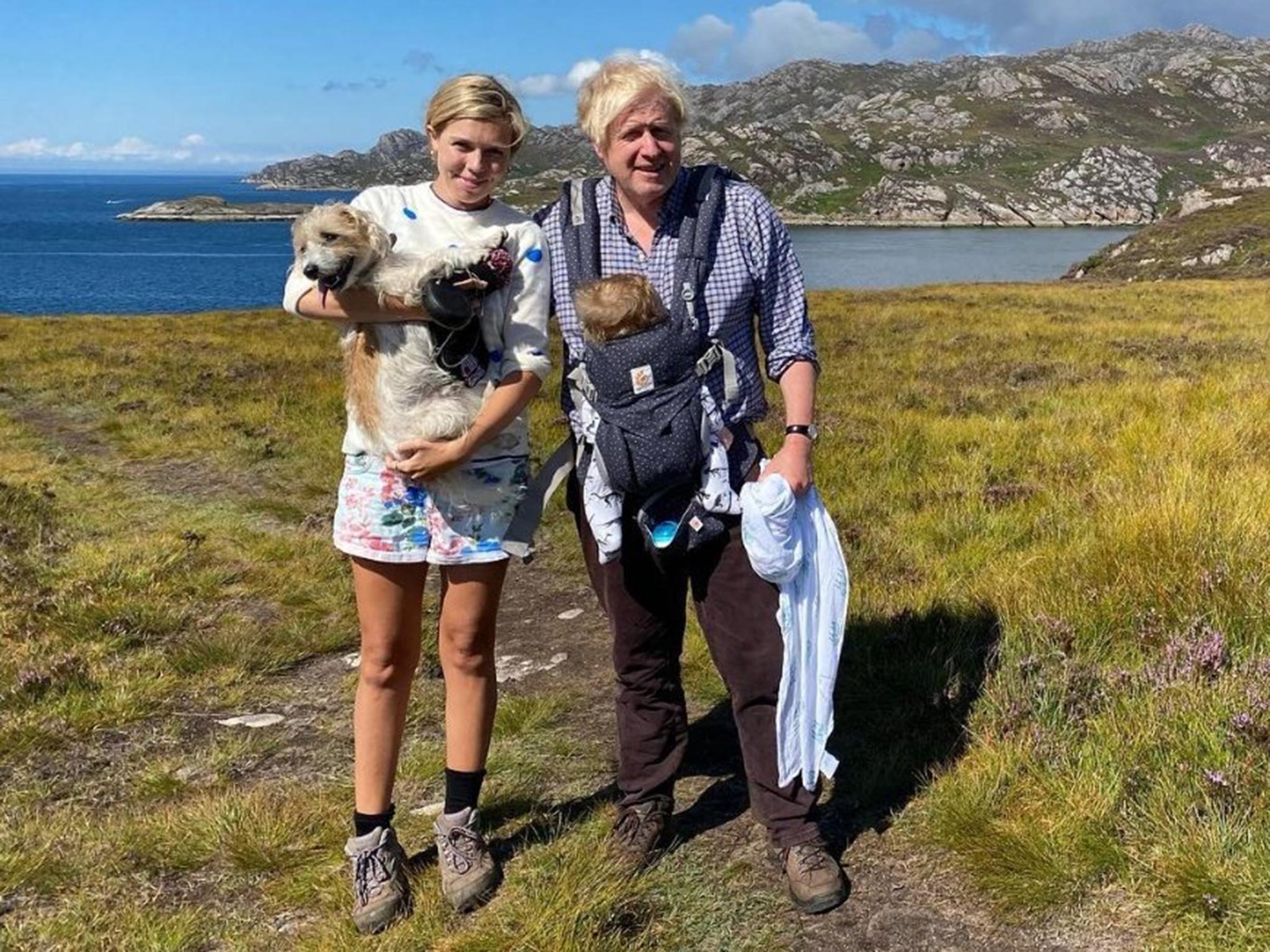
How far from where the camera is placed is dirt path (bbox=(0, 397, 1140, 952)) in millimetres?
3059

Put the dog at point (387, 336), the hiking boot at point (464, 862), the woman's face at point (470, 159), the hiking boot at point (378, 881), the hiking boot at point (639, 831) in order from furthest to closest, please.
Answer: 1. the hiking boot at point (639, 831)
2. the hiking boot at point (464, 862)
3. the hiking boot at point (378, 881)
4. the woman's face at point (470, 159)
5. the dog at point (387, 336)

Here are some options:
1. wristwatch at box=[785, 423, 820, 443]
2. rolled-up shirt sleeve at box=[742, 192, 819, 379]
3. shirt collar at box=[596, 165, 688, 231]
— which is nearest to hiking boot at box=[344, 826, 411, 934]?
wristwatch at box=[785, 423, 820, 443]

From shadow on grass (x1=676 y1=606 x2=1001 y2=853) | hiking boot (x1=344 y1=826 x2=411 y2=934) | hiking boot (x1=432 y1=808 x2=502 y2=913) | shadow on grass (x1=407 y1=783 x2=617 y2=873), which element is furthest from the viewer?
shadow on grass (x1=676 y1=606 x2=1001 y2=853)

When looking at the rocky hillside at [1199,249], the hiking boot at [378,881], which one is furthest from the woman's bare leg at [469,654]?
the rocky hillside at [1199,249]

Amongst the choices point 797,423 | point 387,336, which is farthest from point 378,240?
point 797,423

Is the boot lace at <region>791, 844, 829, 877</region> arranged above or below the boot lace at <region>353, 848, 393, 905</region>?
above

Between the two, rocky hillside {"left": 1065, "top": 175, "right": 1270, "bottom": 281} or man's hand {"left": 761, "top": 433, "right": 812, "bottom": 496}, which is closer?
man's hand {"left": 761, "top": 433, "right": 812, "bottom": 496}

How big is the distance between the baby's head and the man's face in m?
0.33

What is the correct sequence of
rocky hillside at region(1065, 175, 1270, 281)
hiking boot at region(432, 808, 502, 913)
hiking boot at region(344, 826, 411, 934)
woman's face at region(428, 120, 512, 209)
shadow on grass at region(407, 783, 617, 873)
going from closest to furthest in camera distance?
woman's face at region(428, 120, 512, 209)
hiking boot at region(344, 826, 411, 934)
hiking boot at region(432, 808, 502, 913)
shadow on grass at region(407, 783, 617, 873)
rocky hillside at region(1065, 175, 1270, 281)

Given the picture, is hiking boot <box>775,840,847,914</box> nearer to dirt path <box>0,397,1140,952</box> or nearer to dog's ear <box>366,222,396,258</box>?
dirt path <box>0,397,1140,952</box>

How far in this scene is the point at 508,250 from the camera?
3201 mm

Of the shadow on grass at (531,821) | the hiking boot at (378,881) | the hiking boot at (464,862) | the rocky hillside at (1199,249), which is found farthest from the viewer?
the rocky hillside at (1199,249)

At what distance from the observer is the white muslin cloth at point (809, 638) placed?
3.32m

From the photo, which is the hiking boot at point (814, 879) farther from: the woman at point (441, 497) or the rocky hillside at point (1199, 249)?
the rocky hillside at point (1199, 249)
